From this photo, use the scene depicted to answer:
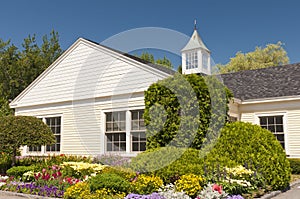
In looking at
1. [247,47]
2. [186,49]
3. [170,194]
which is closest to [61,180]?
[170,194]

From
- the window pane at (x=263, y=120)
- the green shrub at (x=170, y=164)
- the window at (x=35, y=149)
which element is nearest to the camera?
the green shrub at (x=170, y=164)

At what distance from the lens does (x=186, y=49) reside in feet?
61.0

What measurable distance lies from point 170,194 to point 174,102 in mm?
4083

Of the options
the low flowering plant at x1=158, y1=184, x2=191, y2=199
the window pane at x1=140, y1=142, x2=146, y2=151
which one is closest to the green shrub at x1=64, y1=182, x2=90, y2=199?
the low flowering plant at x1=158, y1=184, x2=191, y2=199

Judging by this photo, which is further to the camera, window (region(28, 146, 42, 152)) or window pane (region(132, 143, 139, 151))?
window (region(28, 146, 42, 152))

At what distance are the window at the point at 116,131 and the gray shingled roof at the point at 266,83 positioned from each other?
6065 millimetres

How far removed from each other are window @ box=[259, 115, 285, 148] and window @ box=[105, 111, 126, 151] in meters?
6.61

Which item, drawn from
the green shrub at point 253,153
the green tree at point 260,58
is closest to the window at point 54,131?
the green shrub at point 253,153

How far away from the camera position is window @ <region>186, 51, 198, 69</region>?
18130 millimetres

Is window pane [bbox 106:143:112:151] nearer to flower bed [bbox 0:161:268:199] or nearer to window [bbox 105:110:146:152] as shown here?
window [bbox 105:110:146:152]

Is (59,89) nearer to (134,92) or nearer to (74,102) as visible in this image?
(74,102)

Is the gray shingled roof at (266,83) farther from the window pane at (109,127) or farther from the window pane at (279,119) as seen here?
the window pane at (109,127)

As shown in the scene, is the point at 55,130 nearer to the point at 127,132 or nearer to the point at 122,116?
the point at 122,116

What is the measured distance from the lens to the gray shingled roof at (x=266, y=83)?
Result: 14555 millimetres
